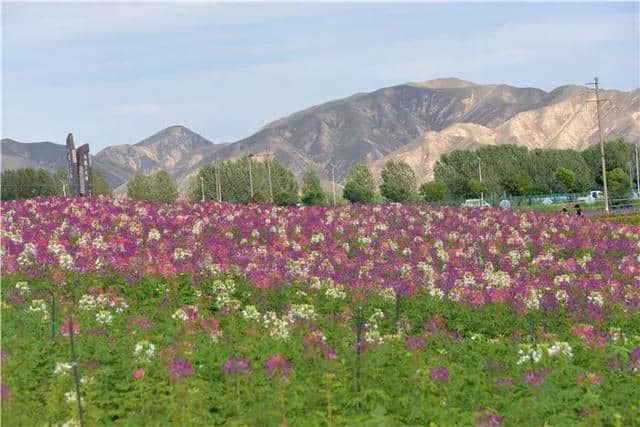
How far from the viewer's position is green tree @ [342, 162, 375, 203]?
138250 mm

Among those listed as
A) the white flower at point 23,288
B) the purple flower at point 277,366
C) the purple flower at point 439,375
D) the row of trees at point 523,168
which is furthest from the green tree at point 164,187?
the purple flower at point 277,366

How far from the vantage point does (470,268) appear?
22.8 m

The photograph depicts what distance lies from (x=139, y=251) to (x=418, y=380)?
10.7 meters

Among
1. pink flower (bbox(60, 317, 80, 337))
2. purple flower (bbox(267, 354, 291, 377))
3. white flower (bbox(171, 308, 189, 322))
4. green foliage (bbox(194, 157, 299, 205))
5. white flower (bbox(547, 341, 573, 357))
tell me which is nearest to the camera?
purple flower (bbox(267, 354, 291, 377))

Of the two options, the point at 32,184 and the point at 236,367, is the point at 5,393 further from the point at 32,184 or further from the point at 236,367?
the point at 32,184

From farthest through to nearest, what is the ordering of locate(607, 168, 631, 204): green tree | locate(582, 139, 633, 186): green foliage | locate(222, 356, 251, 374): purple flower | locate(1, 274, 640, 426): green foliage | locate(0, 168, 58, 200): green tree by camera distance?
locate(582, 139, 633, 186): green foliage < locate(0, 168, 58, 200): green tree < locate(607, 168, 631, 204): green tree < locate(222, 356, 251, 374): purple flower < locate(1, 274, 640, 426): green foliage

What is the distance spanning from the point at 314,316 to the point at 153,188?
152 meters

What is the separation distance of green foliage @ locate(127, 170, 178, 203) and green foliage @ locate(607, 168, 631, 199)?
7533 centimetres

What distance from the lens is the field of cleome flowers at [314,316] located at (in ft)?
36.1

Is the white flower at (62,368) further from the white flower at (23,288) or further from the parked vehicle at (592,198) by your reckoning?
the parked vehicle at (592,198)

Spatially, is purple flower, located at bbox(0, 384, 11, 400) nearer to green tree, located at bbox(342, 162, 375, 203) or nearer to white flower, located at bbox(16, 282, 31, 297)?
white flower, located at bbox(16, 282, 31, 297)

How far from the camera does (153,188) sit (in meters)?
166

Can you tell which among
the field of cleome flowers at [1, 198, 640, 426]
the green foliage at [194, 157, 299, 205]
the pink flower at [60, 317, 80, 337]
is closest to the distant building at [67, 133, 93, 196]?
the field of cleome flowers at [1, 198, 640, 426]

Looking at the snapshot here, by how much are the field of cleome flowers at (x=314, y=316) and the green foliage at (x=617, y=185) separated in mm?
79938
